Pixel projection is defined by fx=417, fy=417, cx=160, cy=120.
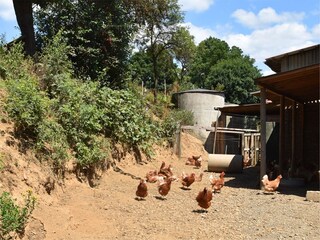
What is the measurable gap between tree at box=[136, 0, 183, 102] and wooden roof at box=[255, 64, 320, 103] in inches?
423

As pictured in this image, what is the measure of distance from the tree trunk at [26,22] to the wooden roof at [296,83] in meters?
6.80

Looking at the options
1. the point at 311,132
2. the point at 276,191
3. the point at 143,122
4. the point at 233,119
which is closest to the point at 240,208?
the point at 276,191

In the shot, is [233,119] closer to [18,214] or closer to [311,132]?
[311,132]

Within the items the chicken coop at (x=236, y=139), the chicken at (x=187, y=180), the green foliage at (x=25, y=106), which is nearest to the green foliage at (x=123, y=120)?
the chicken at (x=187, y=180)

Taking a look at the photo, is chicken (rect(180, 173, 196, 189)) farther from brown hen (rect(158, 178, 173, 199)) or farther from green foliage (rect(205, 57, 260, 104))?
green foliage (rect(205, 57, 260, 104))

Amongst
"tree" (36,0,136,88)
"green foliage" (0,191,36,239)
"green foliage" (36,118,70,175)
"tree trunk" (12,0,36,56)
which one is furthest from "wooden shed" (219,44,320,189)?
"green foliage" (0,191,36,239)

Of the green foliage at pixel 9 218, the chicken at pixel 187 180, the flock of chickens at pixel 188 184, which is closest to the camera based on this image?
the green foliage at pixel 9 218

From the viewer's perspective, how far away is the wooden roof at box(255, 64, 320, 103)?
10.0m

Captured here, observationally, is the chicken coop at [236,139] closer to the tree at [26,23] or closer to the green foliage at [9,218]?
the tree at [26,23]

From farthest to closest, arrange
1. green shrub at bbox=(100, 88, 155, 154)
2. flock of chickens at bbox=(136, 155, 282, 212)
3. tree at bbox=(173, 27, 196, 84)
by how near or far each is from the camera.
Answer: tree at bbox=(173, 27, 196, 84)
green shrub at bbox=(100, 88, 155, 154)
flock of chickens at bbox=(136, 155, 282, 212)

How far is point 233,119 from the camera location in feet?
70.4

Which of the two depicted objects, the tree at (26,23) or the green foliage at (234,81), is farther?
the green foliage at (234,81)

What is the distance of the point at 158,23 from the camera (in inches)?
978

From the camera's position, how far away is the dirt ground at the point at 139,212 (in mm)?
6230
